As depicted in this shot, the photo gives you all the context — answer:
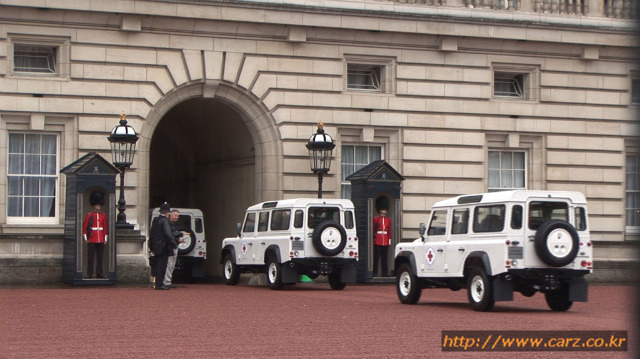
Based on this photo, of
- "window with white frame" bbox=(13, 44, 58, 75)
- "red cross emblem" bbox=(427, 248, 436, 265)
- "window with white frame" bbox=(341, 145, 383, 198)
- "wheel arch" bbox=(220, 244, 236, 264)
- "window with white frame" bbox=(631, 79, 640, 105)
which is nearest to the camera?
"window with white frame" bbox=(631, 79, 640, 105)

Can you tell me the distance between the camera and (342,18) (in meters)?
27.2

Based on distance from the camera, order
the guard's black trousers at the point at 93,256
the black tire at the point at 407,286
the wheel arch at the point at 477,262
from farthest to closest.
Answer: the guard's black trousers at the point at 93,256 < the black tire at the point at 407,286 < the wheel arch at the point at 477,262

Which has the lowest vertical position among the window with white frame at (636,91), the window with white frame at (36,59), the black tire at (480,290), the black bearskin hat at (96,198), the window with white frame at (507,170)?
the black tire at (480,290)

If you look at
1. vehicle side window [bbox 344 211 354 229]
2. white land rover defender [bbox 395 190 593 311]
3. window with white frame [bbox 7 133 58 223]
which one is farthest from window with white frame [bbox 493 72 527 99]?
white land rover defender [bbox 395 190 593 311]

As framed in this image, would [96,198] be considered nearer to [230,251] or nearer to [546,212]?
[230,251]

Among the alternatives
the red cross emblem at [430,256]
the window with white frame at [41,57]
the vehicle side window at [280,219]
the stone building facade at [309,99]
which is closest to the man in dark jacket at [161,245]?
the stone building facade at [309,99]

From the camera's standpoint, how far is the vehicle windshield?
2267 cm

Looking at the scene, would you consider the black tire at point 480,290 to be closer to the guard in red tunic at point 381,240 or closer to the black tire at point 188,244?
the guard in red tunic at point 381,240

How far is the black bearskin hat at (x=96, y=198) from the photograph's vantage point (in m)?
23.4

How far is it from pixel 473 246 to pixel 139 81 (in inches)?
443

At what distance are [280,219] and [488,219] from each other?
7.24 m

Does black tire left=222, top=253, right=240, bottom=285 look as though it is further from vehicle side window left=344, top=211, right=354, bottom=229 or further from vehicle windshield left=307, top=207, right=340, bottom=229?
vehicle side window left=344, top=211, right=354, bottom=229

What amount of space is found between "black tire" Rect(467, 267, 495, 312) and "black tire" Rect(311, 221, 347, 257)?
18.4 feet

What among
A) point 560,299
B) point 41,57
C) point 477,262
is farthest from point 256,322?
point 41,57
